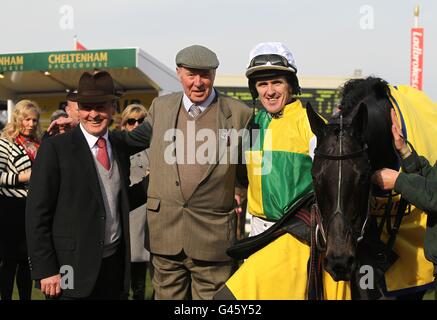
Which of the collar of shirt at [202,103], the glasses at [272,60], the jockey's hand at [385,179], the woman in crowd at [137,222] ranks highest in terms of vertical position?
the glasses at [272,60]

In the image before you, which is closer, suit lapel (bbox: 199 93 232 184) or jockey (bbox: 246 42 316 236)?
jockey (bbox: 246 42 316 236)

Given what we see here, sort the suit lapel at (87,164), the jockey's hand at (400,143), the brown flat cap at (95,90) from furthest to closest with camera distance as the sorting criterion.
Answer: the brown flat cap at (95,90) → the suit lapel at (87,164) → the jockey's hand at (400,143)

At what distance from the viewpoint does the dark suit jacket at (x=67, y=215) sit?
3311 mm

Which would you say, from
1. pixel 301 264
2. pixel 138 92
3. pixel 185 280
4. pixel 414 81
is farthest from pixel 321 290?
pixel 414 81

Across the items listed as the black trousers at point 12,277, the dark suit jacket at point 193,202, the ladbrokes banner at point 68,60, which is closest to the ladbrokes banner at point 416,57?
the ladbrokes banner at point 68,60

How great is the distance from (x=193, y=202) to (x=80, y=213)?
66 centimetres

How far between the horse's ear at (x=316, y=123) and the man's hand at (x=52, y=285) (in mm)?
1566

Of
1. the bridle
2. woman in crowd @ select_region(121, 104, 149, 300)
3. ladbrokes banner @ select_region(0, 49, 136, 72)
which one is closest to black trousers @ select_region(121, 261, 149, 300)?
woman in crowd @ select_region(121, 104, 149, 300)

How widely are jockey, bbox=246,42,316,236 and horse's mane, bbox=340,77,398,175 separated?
28 cm

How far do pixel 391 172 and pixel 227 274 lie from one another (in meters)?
1.20

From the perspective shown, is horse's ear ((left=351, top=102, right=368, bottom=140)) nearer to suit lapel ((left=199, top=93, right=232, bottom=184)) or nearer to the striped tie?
suit lapel ((left=199, top=93, right=232, bottom=184))

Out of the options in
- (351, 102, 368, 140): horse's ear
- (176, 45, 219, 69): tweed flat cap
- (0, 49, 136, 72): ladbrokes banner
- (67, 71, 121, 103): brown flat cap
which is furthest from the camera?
(0, 49, 136, 72): ladbrokes banner

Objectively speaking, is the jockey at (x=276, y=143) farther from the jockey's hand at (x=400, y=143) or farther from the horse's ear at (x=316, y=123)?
the jockey's hand at (x=400, y=143)

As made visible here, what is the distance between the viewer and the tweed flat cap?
11.8 feet
